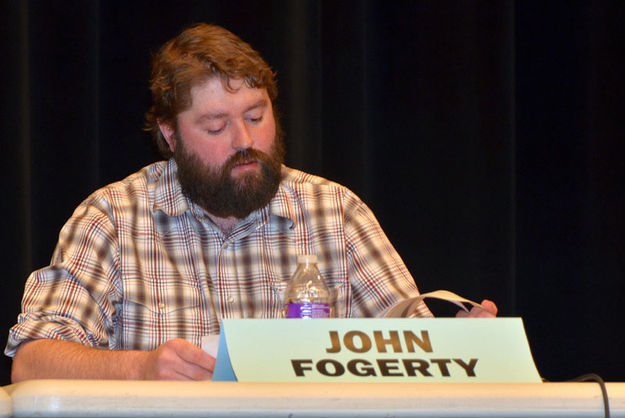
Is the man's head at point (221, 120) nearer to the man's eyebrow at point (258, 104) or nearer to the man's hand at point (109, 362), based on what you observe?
the man's eyebrow at point (258, 104)

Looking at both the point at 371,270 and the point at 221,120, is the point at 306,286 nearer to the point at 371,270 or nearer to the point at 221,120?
the point at 371,270

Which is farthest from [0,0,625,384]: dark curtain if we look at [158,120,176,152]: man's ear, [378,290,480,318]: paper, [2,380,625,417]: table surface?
[2,380,625,417]: table surface

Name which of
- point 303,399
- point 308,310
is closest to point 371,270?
point 308,310

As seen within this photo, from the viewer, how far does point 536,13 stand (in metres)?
2.56

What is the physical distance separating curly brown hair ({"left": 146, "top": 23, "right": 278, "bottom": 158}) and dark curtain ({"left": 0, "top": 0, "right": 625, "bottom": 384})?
182 mm

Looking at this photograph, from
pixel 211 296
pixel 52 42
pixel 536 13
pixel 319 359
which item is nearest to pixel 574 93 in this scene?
pixel 536 13

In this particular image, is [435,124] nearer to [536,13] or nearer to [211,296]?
[536,13]

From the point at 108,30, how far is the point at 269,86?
0.48 meters

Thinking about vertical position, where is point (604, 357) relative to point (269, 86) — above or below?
below

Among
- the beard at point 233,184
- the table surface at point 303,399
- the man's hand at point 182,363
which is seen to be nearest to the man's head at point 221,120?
the beard at point 233,184

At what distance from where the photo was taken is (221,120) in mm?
1921

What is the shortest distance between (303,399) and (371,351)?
0.62 ft

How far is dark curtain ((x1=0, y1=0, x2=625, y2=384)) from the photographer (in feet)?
6.87

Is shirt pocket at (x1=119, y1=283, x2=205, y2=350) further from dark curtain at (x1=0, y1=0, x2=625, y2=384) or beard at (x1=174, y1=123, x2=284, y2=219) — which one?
dark curtain at (x1=0, y1=0, x2=625, y2=384)
